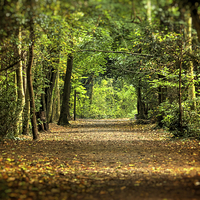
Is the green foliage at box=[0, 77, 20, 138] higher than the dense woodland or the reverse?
the reverse

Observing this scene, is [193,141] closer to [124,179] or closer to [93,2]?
[124,179]

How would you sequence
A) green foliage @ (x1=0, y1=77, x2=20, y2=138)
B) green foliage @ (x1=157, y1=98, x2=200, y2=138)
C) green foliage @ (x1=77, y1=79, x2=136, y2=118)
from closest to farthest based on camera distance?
green foliage @ (x1=0, y1=77, x2=20, y2=138)
green foliage @ (x1=157, y1=98, x2=200, y2=138)
green foliage @ (x1=77, y1=79, x2=136, y2=118)

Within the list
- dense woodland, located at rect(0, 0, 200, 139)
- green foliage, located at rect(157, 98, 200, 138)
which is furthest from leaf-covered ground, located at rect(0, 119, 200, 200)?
dense woodland, located at rect(0, 0, 200, 139)

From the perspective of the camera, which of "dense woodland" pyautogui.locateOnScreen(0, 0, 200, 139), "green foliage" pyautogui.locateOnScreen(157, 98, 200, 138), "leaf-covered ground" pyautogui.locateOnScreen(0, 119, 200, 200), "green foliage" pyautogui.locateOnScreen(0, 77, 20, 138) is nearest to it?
"leaf-covered ground" pyautogui.locateOnScreen(0, 119, 200, 200)

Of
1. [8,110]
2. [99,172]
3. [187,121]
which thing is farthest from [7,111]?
[187,121]

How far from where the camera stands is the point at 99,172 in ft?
19.8

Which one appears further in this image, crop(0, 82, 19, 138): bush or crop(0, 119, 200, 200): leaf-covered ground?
crop(0, 82, 19, 138): bush

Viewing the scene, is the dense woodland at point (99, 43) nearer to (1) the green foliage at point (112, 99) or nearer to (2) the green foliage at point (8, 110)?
(2) the green foliage at point (8, 110)

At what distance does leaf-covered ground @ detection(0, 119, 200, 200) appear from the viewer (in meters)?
4.18

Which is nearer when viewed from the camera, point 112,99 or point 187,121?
point 187,121

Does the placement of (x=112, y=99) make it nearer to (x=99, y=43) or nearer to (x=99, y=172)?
(x=99, y=43)

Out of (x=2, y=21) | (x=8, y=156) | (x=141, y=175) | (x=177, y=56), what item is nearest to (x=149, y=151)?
(x=141, y=175)

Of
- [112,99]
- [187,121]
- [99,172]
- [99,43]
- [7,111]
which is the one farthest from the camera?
[112,99]

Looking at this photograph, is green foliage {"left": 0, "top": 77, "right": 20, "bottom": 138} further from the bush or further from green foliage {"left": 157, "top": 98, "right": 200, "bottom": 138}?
green foliage {"left": 157, "top": 98, "right": 200, "bottom": 138}
